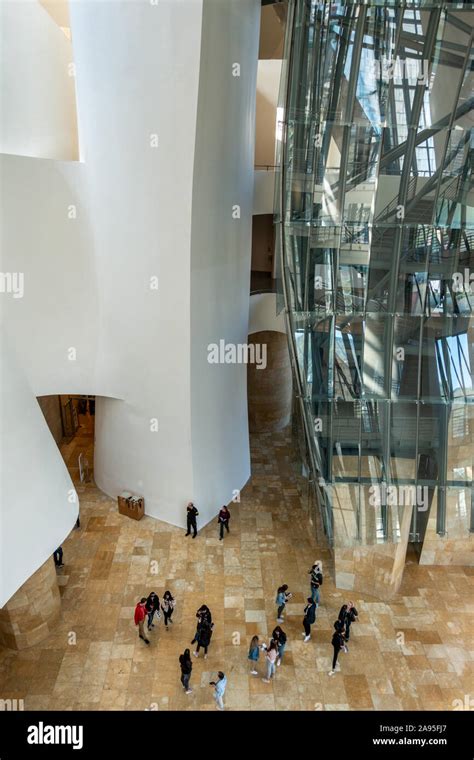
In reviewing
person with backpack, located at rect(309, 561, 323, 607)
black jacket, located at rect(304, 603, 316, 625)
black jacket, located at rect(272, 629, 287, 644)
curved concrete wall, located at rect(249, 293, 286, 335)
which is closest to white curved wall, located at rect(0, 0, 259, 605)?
curved concrete wall, located at rect(249, 293, 286, 335)

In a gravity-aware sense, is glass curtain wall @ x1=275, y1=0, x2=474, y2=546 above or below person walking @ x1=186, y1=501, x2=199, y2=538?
above

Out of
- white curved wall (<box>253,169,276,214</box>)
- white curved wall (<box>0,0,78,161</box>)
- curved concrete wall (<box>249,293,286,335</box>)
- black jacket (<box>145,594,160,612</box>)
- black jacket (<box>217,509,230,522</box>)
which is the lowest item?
black jacket (<box>145,594,160,612</box>)

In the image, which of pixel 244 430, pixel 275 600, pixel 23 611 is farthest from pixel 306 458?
pixel 23 611

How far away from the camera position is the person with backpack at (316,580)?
9.32m

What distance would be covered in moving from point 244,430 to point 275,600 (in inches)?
189

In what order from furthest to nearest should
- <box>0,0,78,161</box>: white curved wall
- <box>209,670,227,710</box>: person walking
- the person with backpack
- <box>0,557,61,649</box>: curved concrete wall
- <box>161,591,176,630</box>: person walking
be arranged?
<box>0,0,78,161</box>: white curved wall → the person with backpack → <box>161,591,176,630</box>: person walking → <box>0,557,61,649</box>: curved concrete wall → <box>209,670,227,710</box>: person walking

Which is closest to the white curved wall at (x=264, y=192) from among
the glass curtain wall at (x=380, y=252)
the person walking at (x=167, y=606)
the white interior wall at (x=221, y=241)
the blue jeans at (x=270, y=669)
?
the white interior wall at (x=221, y=241)

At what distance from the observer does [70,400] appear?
15867 millimetres

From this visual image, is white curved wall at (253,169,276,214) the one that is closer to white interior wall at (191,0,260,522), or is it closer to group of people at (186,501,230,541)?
white interior wall at (191,0,260,522)

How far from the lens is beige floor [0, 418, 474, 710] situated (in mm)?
7734

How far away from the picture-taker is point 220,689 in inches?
289

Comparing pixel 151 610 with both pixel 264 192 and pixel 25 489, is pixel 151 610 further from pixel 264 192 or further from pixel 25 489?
pixel 264 192

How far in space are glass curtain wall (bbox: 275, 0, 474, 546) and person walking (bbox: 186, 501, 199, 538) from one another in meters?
2.73

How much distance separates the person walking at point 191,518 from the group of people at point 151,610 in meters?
2.13
